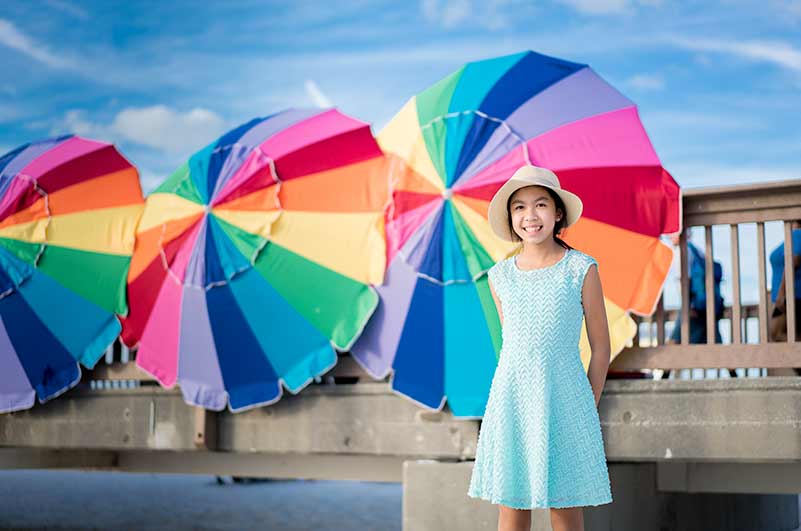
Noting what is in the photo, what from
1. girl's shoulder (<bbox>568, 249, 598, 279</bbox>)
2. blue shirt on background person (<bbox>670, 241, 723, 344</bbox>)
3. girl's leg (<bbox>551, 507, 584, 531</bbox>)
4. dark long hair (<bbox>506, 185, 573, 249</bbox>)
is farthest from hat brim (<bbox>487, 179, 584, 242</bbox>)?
blue shirt on background person (<bbox>670, 241, 723, 344</bbox>)

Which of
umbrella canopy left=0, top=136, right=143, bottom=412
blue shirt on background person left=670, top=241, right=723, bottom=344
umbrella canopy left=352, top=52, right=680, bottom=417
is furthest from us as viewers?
umbrella canopy left=0, top=136, right=143, bottom=412

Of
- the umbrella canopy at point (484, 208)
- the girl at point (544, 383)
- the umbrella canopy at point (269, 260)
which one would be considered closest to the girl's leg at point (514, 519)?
the girl at point (544, 383)

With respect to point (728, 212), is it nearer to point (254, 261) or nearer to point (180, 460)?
point (254, 261)

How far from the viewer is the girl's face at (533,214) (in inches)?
120

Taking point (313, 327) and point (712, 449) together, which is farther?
point (313, 327)

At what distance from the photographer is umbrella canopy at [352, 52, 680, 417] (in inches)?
219

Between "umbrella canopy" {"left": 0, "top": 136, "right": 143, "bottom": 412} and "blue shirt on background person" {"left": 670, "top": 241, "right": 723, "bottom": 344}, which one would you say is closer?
"blue shirt on background person" {"left": 670, "top": 241, "right": 723, "bottom": 344}

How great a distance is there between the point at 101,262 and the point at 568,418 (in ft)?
16.2

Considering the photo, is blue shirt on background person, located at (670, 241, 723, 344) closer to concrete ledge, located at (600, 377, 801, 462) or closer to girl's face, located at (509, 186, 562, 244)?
concrete ledge, located at (600, 377, 801, 462)

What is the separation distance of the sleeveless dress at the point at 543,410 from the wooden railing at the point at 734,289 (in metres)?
2.55

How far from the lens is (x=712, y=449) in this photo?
5.28 m

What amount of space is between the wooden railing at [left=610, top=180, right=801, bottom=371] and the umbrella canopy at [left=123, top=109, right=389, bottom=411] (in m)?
1.69

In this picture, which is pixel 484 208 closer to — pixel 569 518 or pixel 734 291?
pixel 734 291

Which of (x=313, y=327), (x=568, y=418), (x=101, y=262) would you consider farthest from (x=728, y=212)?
(x=101, y=262)
